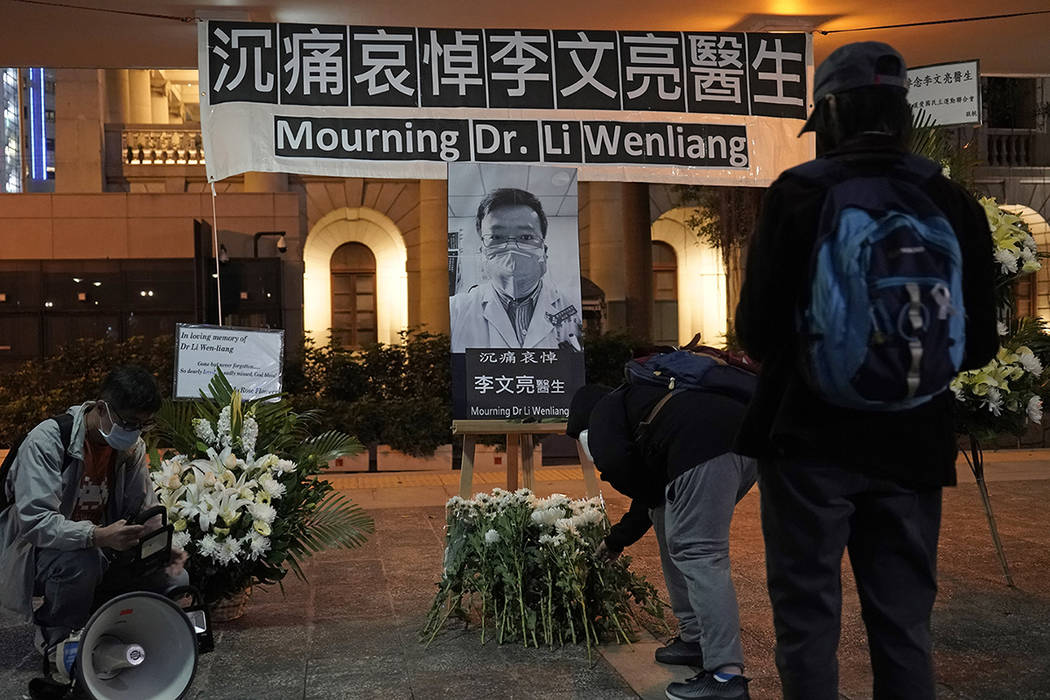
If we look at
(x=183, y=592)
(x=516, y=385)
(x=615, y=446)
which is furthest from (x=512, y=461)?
(x=615, y=446)

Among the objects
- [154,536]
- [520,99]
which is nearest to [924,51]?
[520,99]

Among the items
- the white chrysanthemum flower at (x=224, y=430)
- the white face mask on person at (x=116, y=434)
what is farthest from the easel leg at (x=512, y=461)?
the white face mask on person at (x=116, y=434)

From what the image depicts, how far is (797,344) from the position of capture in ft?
8.30

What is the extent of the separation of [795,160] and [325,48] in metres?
2.98

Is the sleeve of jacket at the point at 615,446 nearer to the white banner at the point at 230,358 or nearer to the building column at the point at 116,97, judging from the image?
the white banner at the point at 230,358

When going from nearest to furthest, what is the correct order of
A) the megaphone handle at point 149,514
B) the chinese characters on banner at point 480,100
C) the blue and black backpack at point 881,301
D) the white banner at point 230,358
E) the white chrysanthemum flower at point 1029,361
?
the blue and black backpack at point 881,301 < the megaphone handle at point 149,514 < the white chrysanthemum flower at point 1029,361 < the chinese characters on banner at point 480,100 < the white banner at point 230,358

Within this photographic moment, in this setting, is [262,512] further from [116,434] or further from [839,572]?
[839,572]

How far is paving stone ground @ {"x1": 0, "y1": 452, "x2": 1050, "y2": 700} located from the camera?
14.3 ft

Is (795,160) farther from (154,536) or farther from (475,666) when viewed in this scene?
(154,536)

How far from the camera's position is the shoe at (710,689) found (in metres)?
3.93

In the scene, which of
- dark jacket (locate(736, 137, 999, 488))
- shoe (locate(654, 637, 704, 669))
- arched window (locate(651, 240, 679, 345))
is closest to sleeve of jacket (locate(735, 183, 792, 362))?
dark jacket (locate(736, 137, 999, 488))

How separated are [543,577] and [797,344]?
269 centimetres

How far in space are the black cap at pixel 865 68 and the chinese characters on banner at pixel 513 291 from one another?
3742mm

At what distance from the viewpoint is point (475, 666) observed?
468 cm
